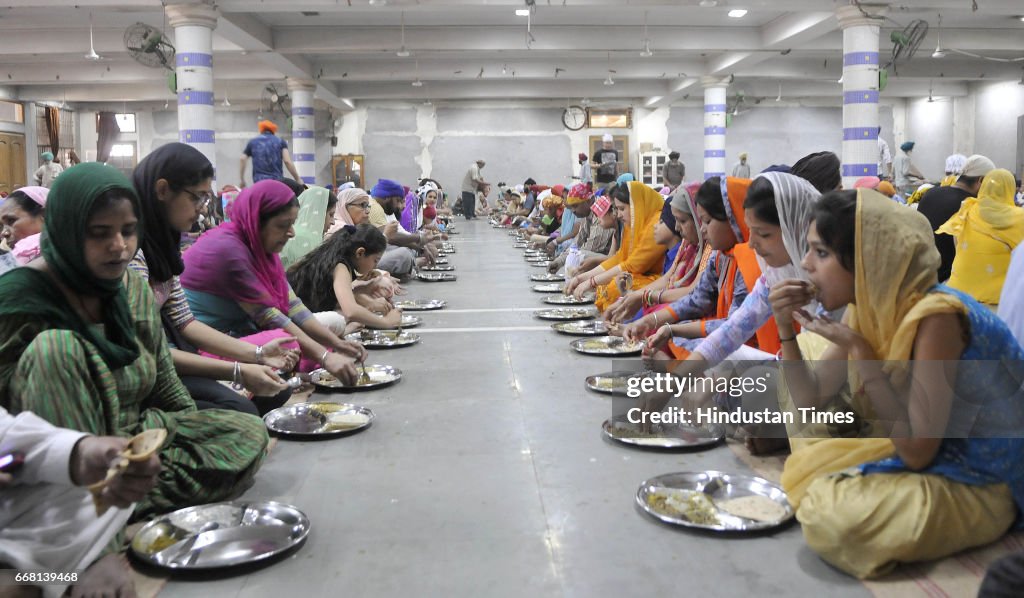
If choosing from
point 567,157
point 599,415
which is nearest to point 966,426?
point 599,415

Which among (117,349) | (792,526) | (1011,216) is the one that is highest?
(1011,216)

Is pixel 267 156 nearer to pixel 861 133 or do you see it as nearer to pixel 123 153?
pixel 861 133

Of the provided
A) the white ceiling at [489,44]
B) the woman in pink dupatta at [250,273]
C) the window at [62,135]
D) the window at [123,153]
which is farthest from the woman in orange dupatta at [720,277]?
the window at [123,153]

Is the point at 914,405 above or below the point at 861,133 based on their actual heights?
below

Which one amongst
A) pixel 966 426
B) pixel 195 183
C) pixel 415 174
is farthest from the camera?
pixel 415 174

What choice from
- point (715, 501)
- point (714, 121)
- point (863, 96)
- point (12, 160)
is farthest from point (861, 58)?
point (12, 160)

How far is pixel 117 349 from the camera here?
1911 mm

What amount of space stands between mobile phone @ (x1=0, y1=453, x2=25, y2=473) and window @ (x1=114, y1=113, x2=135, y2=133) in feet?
77.4

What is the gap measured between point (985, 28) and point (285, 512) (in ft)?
50.4

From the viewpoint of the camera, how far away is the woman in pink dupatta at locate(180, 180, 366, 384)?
3230 mm

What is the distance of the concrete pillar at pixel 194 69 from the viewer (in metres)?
9.93

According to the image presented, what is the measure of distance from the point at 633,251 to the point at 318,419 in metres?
2.78

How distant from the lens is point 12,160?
19297 millimetres

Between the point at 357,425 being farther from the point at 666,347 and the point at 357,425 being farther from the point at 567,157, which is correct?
the point at 567,157
